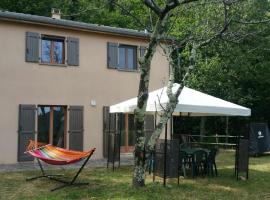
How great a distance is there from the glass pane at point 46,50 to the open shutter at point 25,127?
1.66m

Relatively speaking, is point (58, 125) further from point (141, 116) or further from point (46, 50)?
point (141, 116)

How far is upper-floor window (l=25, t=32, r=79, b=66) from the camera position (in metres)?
14.6

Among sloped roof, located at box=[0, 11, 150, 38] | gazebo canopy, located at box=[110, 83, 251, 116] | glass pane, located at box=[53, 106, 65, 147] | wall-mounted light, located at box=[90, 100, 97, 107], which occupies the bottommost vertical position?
glass pane, located at box=[53, 106, 65, 147]

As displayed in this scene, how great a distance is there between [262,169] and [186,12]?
5.12m

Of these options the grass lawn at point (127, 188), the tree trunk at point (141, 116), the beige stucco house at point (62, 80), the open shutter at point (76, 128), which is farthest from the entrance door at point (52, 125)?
the tree trunk at point (141, 116)

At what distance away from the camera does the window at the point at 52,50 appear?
1507cm

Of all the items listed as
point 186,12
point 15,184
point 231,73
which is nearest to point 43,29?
point 186,12

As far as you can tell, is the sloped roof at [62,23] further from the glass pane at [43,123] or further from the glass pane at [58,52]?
the glass pane at [43,123]

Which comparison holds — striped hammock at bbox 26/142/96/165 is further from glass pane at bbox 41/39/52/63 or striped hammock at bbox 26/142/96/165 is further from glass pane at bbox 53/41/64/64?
glass pane at bbox 53/41/64/64

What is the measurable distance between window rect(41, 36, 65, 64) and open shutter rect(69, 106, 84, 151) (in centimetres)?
170

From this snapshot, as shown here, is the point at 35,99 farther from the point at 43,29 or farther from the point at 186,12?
the point at 186,12

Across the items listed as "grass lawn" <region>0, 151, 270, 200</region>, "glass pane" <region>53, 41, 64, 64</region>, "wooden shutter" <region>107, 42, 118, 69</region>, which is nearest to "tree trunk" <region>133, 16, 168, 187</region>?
"grass lawn" <region>0, 151, 270, 200</region>

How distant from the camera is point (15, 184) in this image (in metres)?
9.77

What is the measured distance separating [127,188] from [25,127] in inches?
252
